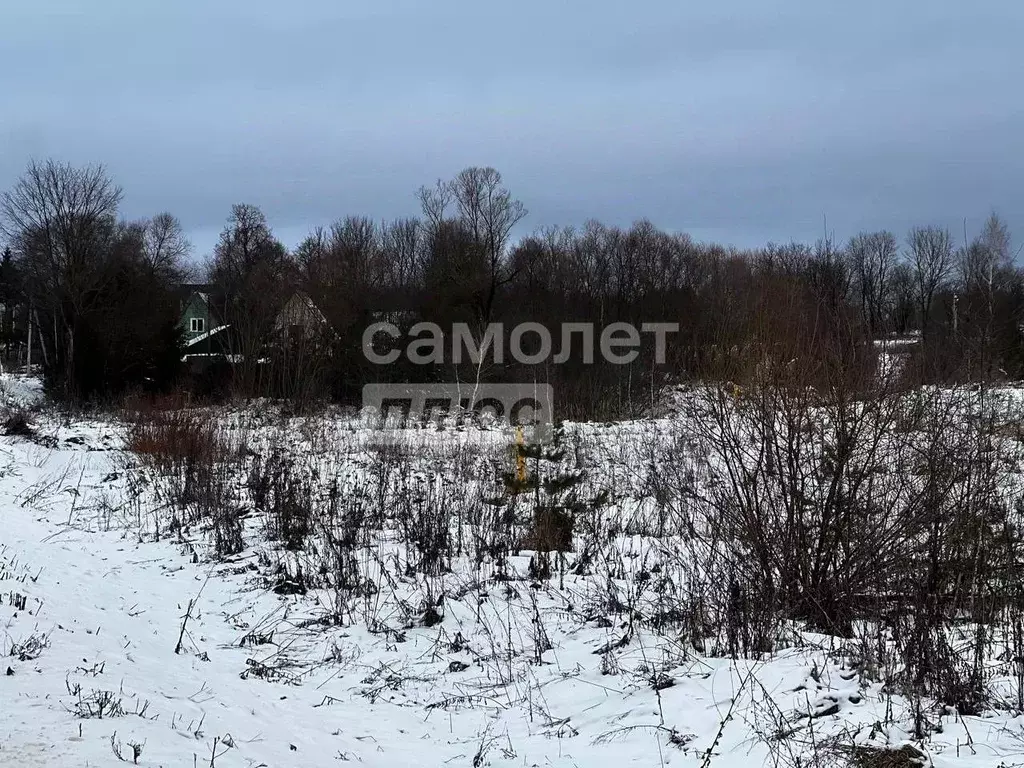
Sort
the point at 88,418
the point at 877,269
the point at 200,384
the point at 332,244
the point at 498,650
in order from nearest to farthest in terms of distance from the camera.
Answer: the point at 498,650
the point at 88,418
the point at 200,384
the point at 877,269
the point at 332,244

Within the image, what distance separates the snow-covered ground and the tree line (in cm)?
240

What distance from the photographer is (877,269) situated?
4772cm

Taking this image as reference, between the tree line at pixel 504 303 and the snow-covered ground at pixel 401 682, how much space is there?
7.86 ft

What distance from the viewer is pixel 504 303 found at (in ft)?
137

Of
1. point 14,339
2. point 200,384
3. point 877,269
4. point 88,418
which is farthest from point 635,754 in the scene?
point 14,339

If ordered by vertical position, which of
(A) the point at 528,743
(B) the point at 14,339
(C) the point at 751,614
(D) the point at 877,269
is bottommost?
(A) the point at 528,743

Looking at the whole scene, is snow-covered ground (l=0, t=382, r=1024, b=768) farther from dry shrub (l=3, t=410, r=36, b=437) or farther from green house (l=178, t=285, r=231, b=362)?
green house (l=178, t=285, r=231, b=362)

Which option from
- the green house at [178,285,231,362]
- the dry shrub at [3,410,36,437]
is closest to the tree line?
the green house at [178,285,231,362]

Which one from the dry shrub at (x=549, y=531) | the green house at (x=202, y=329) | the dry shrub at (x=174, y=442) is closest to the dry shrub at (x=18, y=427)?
the dry shrub at (x=174, y=442)

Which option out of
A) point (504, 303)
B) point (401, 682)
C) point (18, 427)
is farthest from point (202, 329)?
point (401, 682)

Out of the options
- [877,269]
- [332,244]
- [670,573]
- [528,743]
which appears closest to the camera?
[528,743]

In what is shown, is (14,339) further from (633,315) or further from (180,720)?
(180,720)

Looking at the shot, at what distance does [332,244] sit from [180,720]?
173ft

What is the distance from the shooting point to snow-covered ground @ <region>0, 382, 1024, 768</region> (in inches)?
154
